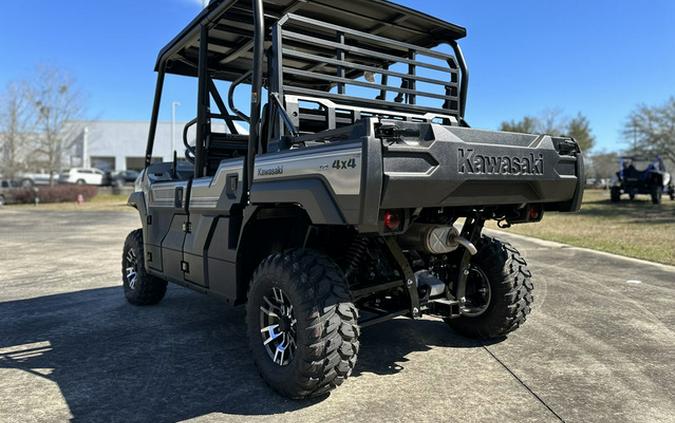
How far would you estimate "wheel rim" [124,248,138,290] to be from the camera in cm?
588

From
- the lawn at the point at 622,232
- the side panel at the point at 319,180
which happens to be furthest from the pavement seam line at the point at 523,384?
the lawn at the point at 622,232

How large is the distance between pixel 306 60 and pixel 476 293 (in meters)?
2.51

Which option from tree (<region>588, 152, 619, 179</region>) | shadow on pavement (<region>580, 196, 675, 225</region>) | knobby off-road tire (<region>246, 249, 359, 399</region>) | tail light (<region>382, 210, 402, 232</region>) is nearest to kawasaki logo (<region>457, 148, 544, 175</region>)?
tail light (<region>382, 210, 402, 232</region>)

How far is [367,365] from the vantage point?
3.82 meters

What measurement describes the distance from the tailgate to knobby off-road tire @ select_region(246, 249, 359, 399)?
2.26 feet

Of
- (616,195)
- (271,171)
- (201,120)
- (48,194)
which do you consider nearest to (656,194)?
(616,195)

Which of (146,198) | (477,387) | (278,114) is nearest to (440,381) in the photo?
(477,387)

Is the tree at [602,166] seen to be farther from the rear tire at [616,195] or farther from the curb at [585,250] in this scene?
the curb at [585,250]

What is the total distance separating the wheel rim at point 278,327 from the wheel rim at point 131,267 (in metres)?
2.94

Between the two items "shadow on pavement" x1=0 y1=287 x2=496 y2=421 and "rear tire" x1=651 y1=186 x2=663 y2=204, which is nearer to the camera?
"shadow on pavement" x1=0 y1=287 x2=496 y2=421

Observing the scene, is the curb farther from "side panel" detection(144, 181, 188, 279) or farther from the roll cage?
"side panel" detection(144, 181, 188, 279)

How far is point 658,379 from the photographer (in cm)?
351

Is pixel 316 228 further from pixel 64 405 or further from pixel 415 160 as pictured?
pixel 64 405

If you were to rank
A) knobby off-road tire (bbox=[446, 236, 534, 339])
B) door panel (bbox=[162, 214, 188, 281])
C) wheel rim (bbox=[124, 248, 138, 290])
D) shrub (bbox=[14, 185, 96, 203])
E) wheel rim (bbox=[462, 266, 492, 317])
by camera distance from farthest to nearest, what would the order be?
1. shrub (bbox=[14, 185, 96, 203])
2. wheel rim (bbox=[124, 248, 138, 290])
3. door panel (bbox=[162, 214, 188, 281])
4. wheel rim (bbox=[462, 266, 492, 317])
5. knobby off-road tire (bbox=[446, 236, 534, 339])
